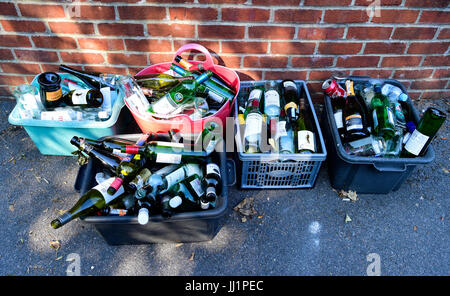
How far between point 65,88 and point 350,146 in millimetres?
1952

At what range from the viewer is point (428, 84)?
8.15 ft

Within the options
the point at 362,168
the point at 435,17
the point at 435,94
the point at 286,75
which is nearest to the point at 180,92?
the point at 286,75

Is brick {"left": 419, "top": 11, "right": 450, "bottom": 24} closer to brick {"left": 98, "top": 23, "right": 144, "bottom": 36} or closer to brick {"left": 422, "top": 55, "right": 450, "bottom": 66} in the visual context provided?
brick {"left": 422, "top": 55, "right": 450, "bottom": 66}

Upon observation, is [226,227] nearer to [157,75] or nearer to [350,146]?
[350,146]

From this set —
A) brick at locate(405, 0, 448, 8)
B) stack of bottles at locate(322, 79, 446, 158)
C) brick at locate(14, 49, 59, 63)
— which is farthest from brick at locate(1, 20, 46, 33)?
brick at locate(405, 0, 448, 8)

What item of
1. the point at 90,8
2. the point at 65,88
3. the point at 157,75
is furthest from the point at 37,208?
the point at 90,8

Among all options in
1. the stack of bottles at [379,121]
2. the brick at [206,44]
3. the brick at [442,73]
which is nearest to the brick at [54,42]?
the brick at [206,44]

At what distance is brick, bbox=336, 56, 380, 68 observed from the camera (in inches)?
87.8

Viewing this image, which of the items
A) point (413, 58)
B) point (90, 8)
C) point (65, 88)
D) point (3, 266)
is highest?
point (90, 8)

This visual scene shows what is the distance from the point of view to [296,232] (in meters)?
1.88

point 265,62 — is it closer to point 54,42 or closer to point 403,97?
point 403,97

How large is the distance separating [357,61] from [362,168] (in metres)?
0.86

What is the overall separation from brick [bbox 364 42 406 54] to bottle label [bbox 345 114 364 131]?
59cm
